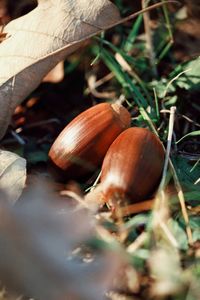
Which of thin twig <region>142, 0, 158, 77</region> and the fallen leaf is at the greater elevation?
the fallen leaf

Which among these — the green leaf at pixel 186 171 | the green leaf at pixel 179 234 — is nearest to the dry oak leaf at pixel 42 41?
the green leaf at pixel 186 171

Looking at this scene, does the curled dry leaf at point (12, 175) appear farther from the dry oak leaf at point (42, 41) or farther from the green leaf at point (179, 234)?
the green leaf at point (179, 234)

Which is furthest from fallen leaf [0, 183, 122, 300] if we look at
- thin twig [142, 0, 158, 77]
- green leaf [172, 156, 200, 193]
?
thin twig [142, 0, 158, 77]

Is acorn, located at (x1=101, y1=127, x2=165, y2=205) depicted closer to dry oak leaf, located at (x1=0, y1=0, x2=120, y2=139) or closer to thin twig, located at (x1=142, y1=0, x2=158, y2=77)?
dry oak leaf, located at (x1=0, y1=0, x2=120, y2=139)

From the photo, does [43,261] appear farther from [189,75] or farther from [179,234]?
[189,75]

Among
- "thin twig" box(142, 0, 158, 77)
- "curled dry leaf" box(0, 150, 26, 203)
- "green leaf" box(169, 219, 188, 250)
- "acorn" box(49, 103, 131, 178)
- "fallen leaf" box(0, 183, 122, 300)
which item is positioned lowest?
"thin twig" box(142, 0, 158, 77)
